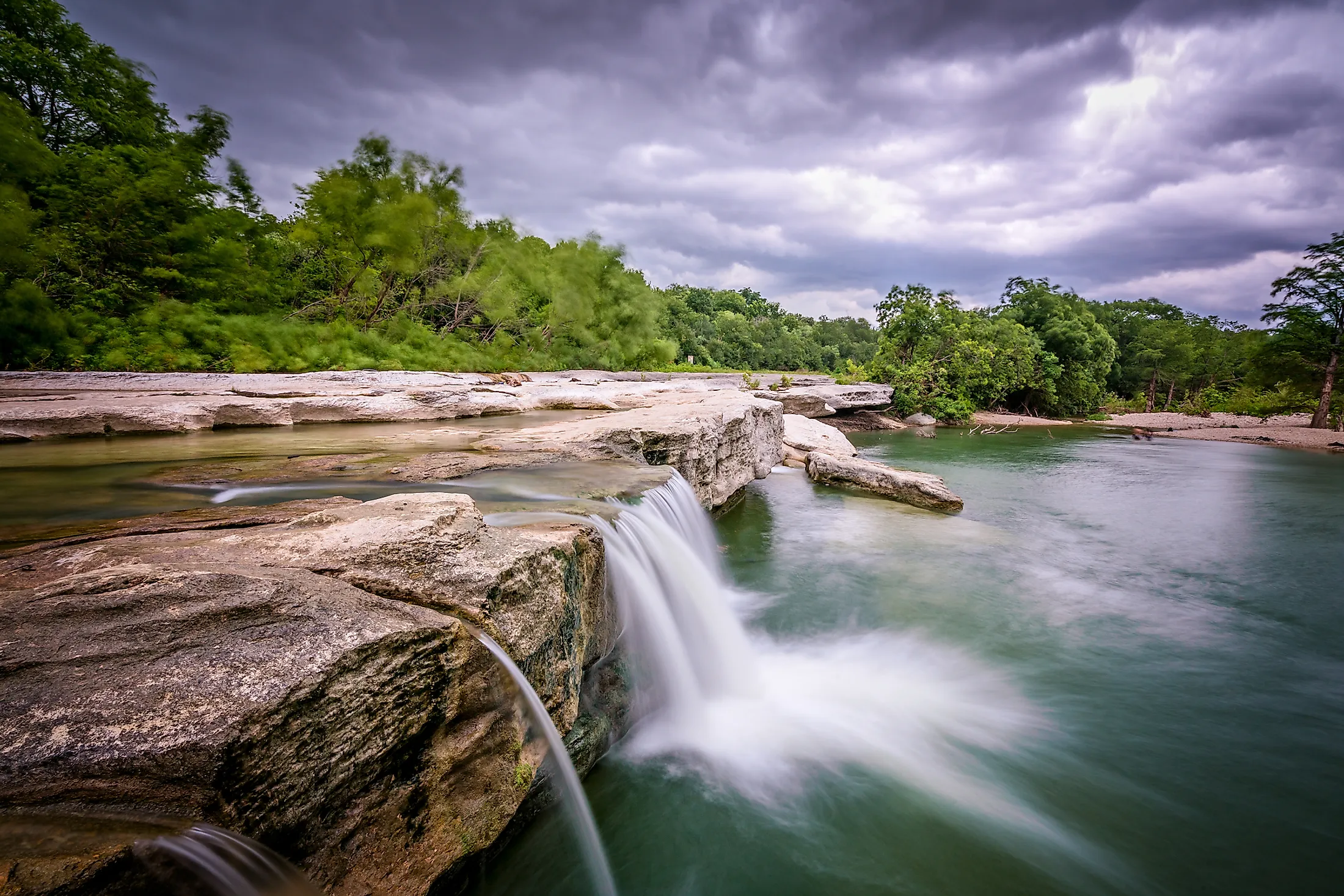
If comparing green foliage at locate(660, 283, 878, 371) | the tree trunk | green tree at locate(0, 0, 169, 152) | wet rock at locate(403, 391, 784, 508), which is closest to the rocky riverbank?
wet rock at locate(403, 391, 784, 508)

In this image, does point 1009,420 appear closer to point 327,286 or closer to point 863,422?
point 863,422

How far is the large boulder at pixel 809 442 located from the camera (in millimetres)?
13812

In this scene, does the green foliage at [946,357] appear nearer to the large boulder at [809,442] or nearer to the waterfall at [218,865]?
the large boulder at [809,442]

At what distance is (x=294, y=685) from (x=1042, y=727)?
506cm

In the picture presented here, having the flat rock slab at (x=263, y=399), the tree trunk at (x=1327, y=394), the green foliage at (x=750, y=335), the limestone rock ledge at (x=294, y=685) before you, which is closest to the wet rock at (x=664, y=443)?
the flat rock slab at (x=263, y=399)

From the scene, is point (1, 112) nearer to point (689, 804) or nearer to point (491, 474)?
point (491, 474)

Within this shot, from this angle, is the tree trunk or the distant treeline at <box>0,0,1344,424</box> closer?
the distant treeline at <box>0,0,1344,424</box>

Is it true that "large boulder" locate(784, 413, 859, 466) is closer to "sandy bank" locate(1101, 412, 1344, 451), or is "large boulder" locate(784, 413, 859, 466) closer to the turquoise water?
the turquoise water

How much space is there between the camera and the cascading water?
11.5 feet

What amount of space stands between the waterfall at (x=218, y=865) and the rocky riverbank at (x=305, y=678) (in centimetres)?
4

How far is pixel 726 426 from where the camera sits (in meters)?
7.98

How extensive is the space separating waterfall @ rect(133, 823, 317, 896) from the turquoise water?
4.47ft

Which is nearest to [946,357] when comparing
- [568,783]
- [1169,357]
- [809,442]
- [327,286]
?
[809,442]

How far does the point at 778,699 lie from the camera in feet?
14.2
